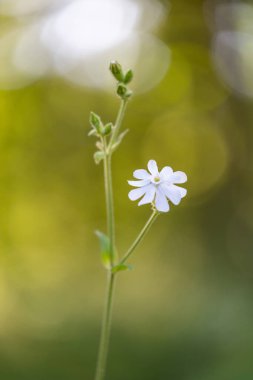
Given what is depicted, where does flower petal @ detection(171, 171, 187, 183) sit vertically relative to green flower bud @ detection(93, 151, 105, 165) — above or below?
below

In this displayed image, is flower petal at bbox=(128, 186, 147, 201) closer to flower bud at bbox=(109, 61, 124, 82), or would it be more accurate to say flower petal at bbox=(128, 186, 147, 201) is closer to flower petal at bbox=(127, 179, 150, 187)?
flower petal at bbox=(127, 179, 150, 187)

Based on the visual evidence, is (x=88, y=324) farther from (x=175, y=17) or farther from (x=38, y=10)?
(x=175, y=17)

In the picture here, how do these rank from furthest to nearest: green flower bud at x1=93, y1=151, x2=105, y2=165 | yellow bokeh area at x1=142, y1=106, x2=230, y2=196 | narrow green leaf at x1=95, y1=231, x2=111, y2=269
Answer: yellow bokeh area at x1=142, y1=106, x2=230, y2=196 < narrow green leaf at x1=95, y1=231, x2=111, y2=269 < green flower bud at x1=93, y1=151, x2=105, y2=165

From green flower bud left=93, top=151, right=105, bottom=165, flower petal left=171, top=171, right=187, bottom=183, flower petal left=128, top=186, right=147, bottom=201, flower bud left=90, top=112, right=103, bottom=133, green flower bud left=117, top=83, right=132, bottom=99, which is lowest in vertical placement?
flower petal left=128, top=186, right=147, bottom=201

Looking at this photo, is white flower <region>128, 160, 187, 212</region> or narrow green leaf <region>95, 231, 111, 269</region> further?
narrow green leaf <region>95, 231, 111, 269</region>

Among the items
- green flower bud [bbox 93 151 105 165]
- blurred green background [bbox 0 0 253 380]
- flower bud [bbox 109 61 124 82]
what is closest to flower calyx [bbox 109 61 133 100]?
flower bud [bbox 109 61 124 82]

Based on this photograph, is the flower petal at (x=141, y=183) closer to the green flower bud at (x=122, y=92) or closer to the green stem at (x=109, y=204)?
the green stem at (x=109, y=204)

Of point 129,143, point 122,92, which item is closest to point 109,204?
point 122,92
